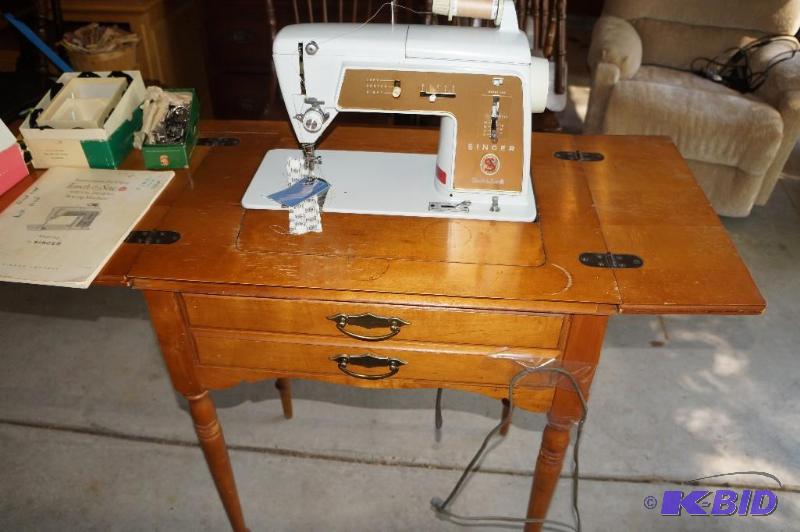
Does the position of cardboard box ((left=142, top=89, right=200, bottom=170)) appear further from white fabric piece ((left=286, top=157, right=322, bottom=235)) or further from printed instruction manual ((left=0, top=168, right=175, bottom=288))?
white fabric piece ((left=286, top=157, right=322, bottom=235))

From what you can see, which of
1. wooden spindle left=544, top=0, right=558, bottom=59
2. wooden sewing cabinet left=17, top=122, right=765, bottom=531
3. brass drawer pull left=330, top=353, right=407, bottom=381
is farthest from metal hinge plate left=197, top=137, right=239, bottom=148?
wooden spindle left=544, top=0, right=558, bottom=59

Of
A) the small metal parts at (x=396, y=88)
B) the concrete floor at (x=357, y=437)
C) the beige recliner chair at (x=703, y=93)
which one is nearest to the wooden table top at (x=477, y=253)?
the small metal parts at (x=396, y=88)

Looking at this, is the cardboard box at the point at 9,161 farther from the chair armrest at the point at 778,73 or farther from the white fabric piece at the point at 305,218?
the chair armrest at the point at 778,73

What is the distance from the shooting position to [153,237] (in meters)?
1.23

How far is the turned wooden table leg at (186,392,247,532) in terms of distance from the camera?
138 cm

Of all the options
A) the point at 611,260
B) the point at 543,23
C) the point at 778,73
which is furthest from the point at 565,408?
the point at 778,73

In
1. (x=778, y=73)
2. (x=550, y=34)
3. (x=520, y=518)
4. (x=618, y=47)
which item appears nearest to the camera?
(x=520, y=518)

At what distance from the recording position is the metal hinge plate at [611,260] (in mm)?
1165

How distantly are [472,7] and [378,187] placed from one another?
40 cm

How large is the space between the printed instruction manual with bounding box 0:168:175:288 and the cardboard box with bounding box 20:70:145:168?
2 centimetres

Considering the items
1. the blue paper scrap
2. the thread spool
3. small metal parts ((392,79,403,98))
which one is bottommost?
the blue paper scrap

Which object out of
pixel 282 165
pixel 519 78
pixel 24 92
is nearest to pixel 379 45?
pixel 519 78

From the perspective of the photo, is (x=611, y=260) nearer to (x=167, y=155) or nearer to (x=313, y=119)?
(x=313, y=119)

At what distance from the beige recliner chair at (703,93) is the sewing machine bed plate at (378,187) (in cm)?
169
